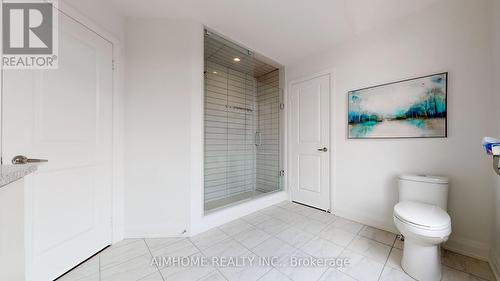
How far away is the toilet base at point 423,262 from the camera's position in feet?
4.51

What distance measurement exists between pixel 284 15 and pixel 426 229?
2.21m

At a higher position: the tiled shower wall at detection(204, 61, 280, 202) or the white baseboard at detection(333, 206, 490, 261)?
the tiled shower wall at detection(204, 61, 280, 202)

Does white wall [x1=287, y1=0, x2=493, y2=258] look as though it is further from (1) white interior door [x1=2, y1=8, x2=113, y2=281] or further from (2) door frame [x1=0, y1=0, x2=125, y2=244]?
(1) white interior door [x1=2, y1=8, x2=113, y2=281]

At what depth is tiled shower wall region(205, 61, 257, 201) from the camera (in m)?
3.03

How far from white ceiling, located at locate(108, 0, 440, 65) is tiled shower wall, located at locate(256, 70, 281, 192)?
109cm

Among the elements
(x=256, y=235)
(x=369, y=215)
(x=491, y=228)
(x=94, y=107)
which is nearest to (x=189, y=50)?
(x=94, y=107)

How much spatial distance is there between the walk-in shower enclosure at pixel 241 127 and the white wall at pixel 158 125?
30.2 inches

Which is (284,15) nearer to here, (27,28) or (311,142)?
(311,142)

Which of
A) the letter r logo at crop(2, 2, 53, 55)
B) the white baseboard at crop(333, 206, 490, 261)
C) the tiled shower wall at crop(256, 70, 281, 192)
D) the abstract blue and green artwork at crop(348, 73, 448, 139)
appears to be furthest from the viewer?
the tiled shower wall at crop(256, 70, 281, 192)

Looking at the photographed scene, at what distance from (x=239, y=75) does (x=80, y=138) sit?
2.47 metres

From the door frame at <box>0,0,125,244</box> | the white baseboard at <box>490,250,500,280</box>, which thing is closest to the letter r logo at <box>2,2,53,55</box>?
the door frame at <box>0,0,125,244</box>

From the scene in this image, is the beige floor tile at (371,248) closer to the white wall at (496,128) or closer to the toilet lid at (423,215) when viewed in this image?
the toilet lid at (423,215)

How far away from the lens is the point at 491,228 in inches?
61.8

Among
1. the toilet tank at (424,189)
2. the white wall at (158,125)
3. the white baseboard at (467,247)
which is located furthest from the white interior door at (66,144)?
the white baseboard at (467,247)
